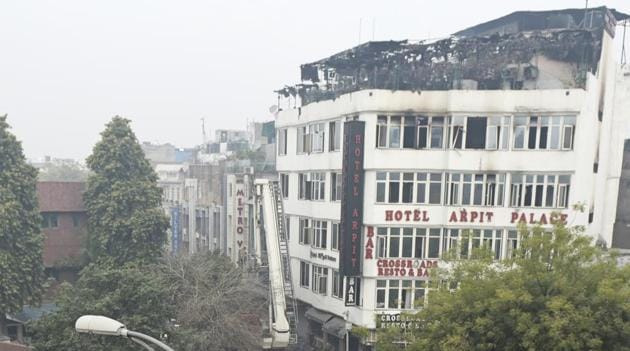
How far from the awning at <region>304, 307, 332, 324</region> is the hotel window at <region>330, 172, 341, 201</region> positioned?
6036 millimetres

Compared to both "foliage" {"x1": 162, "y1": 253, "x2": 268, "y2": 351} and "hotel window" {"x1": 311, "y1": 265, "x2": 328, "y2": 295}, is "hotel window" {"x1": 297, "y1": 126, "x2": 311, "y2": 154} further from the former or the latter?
"foliage" {"x1": 162, "y1": 253, "x2": 268, "y2": 351}

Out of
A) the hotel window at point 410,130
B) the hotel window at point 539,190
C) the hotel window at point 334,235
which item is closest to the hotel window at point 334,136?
the hotel window at point 410,130

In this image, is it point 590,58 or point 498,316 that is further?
point 590,58

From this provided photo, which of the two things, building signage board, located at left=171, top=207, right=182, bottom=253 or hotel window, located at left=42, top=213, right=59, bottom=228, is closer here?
hotel window, located at left=42, top=213, right=59, bottom=228

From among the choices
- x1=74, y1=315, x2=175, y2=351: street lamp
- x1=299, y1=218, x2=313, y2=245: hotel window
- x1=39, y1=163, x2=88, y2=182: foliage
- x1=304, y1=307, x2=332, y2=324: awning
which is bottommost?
x1=304, y1=307, x2=332, y2=324: awning

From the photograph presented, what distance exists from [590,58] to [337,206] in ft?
40.8

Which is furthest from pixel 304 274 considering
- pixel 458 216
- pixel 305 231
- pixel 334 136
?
pixel 458 216

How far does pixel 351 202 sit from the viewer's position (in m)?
22.4

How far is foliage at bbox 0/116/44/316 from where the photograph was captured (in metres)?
25.3

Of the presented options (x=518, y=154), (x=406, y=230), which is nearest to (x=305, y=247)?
(x=406, y=230)

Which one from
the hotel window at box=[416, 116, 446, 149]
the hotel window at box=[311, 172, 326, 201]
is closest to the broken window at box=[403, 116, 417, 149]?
the hotel window at box=[416, 116, 446, 149]

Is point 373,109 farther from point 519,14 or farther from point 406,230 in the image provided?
point 519,14

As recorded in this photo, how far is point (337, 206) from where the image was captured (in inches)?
941

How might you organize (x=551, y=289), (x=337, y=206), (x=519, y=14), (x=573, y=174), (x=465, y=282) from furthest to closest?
(x=519, y=14)
(x=337, y=206)
(x=573, y=174)
(x=465, y=282)
(x=551, y=289)
